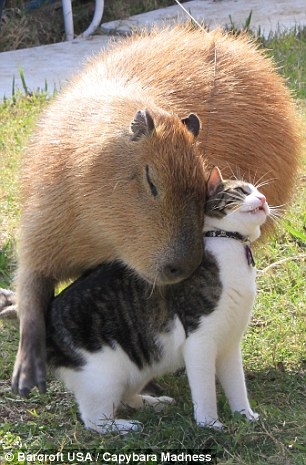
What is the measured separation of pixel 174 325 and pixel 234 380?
314 mm

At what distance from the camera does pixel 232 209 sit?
11.8ft

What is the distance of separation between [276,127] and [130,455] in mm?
1724

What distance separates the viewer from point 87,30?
871 cm

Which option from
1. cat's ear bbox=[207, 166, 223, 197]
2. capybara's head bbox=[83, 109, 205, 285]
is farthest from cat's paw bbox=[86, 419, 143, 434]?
cat's ear bbox=[207, 166, 223, 197]

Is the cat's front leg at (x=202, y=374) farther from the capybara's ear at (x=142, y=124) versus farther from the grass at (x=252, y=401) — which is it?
the capybara's ear at (x=142, y=124)

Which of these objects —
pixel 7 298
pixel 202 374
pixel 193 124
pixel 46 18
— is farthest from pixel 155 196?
pixel 46 18

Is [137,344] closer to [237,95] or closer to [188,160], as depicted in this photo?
[188,160]

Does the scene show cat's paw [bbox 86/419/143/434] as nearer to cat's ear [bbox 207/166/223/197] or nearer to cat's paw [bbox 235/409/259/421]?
cat's paw [bbox 235/409/259/421]

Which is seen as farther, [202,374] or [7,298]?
[7,298]

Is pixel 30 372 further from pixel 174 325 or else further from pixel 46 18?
pixel 46 18

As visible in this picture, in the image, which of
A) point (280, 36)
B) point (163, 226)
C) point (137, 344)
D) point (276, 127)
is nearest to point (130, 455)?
point (137, 344)

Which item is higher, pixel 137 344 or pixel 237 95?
pixel 237 95

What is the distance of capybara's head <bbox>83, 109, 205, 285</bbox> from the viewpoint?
3.45m

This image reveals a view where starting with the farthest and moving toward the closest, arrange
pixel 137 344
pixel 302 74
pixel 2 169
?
1. pixel 302 74
2. pixel 2 169
3. pixel 137 344
